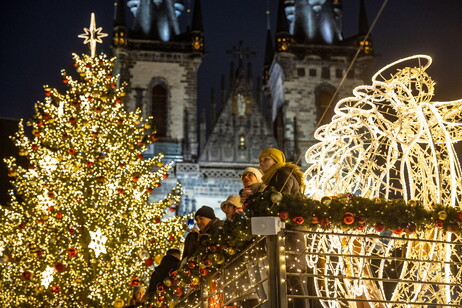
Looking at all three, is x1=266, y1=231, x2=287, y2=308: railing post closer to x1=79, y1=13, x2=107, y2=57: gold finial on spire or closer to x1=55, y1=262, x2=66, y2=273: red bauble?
x1=55, y1=262, x2=66, y2=273: red bauble

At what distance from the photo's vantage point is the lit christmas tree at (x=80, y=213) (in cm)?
1326

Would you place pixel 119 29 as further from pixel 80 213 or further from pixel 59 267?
pixel 59 267

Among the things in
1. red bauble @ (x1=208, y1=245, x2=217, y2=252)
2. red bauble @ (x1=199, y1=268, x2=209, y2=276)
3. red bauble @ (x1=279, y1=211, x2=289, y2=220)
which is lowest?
red bauble @ (x1=199, y1=268, x2=209, y2=276)

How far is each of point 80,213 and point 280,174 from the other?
28.7 ft

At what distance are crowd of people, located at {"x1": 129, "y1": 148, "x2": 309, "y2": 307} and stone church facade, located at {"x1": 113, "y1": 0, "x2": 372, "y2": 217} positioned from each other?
1824 centimetres

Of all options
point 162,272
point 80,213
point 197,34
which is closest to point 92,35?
point 80,213

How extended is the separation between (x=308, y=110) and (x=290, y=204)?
77.3 ft

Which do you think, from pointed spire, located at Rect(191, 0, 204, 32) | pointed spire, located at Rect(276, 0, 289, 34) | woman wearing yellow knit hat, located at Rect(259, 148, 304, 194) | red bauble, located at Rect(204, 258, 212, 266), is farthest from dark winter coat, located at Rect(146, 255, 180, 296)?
pointed spire, located at Rect(276, 0, 289, 34)

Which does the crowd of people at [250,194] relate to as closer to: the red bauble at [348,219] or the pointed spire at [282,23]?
the red bauble at [348,219]

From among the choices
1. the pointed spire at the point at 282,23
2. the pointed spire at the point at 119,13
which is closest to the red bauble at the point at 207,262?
the pointed spire at the point at 119,13

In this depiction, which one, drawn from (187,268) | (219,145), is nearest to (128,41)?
(219,145)

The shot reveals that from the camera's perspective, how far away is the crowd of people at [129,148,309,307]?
18.0ft

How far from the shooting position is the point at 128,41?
90.3 ft

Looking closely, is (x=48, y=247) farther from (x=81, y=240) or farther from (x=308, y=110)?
(x=308, y=110)
